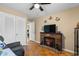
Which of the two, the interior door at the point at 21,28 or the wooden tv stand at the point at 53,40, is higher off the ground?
the interior door at the point at 21,28

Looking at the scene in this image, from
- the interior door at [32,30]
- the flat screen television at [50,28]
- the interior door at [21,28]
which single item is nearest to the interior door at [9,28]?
the interior door at [21,28]

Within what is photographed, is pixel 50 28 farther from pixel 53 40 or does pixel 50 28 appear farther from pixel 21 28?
pixel 21 28

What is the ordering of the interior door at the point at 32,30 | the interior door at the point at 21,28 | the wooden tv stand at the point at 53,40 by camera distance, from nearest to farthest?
the interior door at the point at 21,28, the interior door at the point at 32,30, the wooden tv stand at the point at 53,40

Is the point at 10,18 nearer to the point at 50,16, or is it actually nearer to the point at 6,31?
the point at 6,31

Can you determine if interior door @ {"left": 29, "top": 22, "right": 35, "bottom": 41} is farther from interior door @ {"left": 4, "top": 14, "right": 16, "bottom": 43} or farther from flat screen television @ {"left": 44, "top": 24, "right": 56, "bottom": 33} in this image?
interior door @ {"left": 4, "top": 14, "right": 16, "bottom": 43}

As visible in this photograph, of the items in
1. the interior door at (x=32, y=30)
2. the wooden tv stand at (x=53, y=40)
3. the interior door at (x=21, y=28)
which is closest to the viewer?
the interior door at (x=21, y=28)

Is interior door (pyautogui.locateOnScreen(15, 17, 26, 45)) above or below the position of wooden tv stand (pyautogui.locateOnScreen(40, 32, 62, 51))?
above

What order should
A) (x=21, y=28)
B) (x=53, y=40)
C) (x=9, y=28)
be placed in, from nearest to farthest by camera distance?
1. (x=21, y=28)
2. (x=9, y=28)
3. (x=53, y=40)

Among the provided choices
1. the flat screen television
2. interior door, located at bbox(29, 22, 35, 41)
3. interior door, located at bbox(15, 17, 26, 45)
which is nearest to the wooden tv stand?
the flat screen television

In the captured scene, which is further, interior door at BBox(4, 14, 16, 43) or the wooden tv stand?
the wooden tv stand

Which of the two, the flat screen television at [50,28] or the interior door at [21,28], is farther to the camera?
the flat screen television at [50,28]

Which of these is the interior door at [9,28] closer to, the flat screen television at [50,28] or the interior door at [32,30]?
the interior door at [32,30]

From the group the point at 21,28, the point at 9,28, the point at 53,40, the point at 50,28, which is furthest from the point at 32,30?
the point at 53,40

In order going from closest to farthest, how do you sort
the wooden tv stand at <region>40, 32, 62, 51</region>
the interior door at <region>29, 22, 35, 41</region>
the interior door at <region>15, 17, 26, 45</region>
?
the interior door at <region>15, 17, 26, 45</region> → the interior door at <region>29, 22, 35, 41</region> → the wooden tv stand at <region>40, 32, 62, 51</region>
